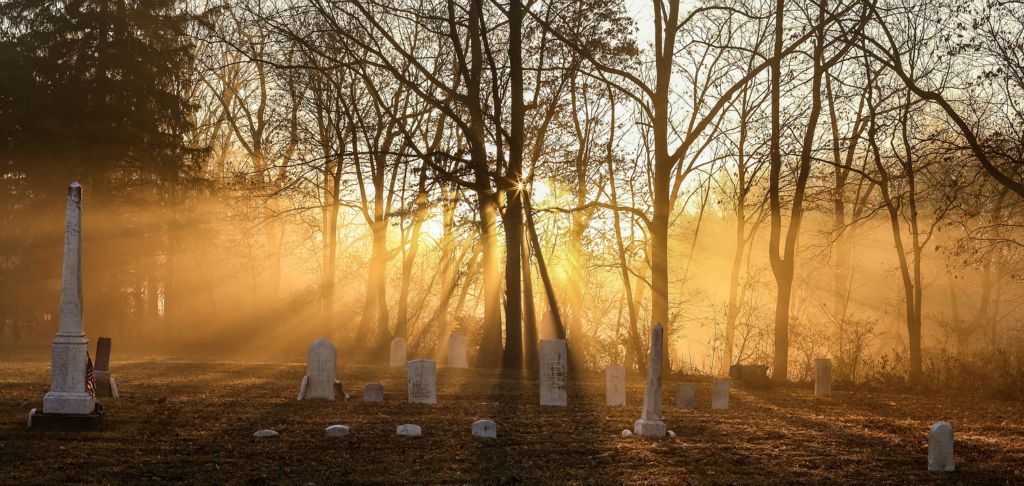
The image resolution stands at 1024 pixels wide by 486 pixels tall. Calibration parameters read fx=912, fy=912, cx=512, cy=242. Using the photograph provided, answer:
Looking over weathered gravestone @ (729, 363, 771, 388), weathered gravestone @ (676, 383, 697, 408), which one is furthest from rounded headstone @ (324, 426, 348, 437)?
weathered gravestone @ (729, 363, 771, 388)

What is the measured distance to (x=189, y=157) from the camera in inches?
1340

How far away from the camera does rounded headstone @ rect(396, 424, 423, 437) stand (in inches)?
404

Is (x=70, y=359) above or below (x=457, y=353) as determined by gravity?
above

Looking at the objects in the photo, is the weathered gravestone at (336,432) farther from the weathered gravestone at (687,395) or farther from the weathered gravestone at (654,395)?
the weathered gravestone at (687,395)

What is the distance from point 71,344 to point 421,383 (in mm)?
5182

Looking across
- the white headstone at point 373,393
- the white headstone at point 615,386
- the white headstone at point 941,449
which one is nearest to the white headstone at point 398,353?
the white headstone at point 373,393

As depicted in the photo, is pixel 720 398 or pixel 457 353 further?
pixel 457 353

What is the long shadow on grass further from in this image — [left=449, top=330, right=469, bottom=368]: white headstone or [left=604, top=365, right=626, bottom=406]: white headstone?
[left=449, top=330, right=469, bottom=368]: white headstone

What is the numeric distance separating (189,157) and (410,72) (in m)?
9.55

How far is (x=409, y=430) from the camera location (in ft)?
33.7

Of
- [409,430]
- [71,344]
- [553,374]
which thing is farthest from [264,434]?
[553,374]

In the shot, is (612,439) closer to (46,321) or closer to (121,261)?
(121,261)

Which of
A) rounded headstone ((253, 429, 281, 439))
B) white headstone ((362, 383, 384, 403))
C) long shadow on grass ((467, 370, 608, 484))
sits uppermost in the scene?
white headstone ((362, 383, 384, 403))

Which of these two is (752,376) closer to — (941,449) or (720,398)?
(720,398)
